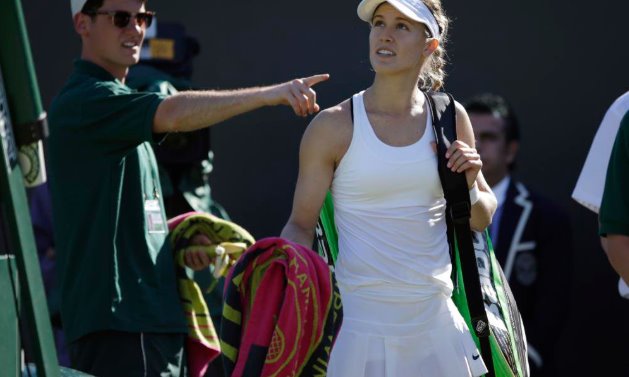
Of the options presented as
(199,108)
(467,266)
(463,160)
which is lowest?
(467,266)

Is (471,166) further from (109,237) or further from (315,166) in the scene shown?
(109,237)

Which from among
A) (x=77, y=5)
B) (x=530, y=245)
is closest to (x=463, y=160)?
(x=77, y=5)

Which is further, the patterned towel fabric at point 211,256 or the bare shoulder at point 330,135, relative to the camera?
the patterned towel fabric at point 211,256

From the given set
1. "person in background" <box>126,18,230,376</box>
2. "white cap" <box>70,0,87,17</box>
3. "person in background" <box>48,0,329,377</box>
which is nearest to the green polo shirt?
"person in background" <box>48,0,329,377</box>

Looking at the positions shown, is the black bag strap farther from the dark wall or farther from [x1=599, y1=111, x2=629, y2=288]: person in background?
the dark wall

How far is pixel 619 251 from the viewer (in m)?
4.05

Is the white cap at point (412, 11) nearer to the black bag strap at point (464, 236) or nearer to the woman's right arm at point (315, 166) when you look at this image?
the black bag strap at point (464, 236)

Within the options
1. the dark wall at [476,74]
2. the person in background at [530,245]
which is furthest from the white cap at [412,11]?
the dark wall at [476,74]

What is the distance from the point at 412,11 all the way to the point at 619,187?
851mm

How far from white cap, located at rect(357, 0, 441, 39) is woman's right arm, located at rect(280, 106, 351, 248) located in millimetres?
404

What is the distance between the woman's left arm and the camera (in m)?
3.99

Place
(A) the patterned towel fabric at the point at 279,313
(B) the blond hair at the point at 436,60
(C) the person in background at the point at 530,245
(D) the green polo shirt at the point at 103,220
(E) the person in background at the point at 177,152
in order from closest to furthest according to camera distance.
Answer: (A) the patterned towel fabric at the point at 279,313 → (B) the blond hair at the point at 436,60 → (D) the green polo shirt at the point at 103,220 → (E) the person in background at the point at 177,152 → (C) the person in background at the point at 530,245

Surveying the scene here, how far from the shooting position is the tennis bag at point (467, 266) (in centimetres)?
408

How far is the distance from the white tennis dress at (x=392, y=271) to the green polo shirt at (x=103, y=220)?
2.46ft
